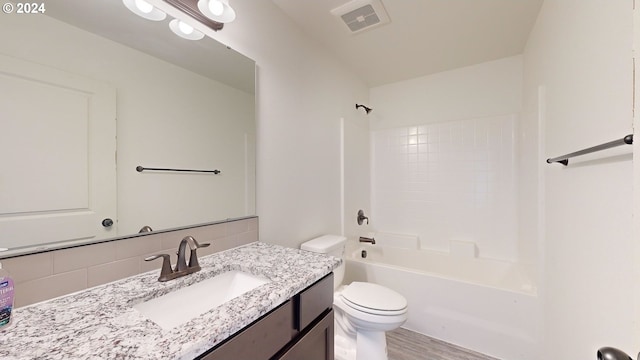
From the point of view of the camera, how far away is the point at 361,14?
64.4 inches

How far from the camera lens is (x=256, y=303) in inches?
27.3

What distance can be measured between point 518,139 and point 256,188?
2.39m

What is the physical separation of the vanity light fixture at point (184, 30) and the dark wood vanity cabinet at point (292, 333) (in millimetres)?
1254

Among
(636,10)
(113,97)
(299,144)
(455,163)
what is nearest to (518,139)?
(455,163)

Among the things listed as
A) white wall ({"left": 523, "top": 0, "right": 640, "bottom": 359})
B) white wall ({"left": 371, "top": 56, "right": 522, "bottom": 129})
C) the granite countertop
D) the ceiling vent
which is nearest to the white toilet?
the granite countertop

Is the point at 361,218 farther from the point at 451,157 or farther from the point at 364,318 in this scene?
the point at 364,318

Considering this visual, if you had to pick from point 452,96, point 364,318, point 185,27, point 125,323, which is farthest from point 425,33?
point 125,323

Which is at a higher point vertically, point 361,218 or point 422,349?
point 361,218

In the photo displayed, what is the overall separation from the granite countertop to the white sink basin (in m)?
0.03

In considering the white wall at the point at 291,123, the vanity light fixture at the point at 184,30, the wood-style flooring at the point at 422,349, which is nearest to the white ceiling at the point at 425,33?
the white wall at the point at 291,123

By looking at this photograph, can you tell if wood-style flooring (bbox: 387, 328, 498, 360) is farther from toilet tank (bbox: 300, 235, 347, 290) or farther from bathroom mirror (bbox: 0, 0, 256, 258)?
bathroom mirror (bbox: 0, 0, 256, 258)

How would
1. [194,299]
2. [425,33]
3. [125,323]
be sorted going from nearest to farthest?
[125,323], [194,299], [425,33]

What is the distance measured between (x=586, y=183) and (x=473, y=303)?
1.19 meters

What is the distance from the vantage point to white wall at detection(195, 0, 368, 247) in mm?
1428
